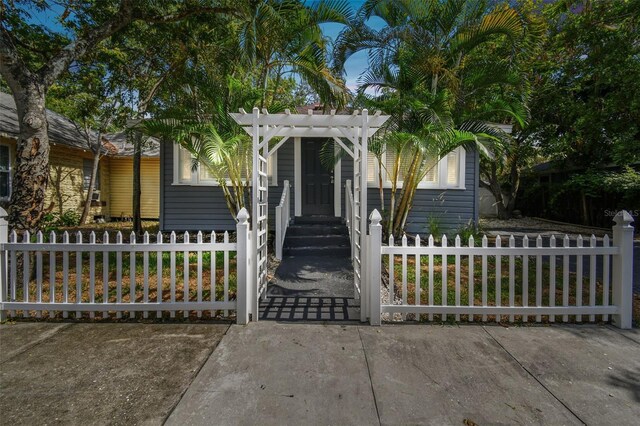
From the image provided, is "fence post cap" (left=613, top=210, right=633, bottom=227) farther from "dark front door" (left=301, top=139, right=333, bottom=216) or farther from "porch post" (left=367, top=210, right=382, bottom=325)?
Result: "dark front door" (left=301, top=139, right=333, bottom=216)

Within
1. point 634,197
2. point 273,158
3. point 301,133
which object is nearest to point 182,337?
point 301,133

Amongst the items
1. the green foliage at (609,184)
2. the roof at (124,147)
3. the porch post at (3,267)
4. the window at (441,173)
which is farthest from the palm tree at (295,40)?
the green foliage at (609,184)

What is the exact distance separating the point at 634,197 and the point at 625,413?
11.4 metres

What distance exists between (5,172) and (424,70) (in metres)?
11.5

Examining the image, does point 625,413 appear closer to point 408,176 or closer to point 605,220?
point 408,176

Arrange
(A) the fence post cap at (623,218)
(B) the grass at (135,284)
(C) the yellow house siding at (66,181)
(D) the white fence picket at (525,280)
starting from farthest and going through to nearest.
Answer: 1. (C) the yellow house siding at (66,181)
2. (B) the grass at (135,284)
3. (D) the white fence picket at (525,280)
4. (A) the fence post cap at (623,218)

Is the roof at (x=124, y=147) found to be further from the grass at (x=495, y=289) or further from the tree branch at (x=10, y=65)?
the grass at (x=495, y=289)

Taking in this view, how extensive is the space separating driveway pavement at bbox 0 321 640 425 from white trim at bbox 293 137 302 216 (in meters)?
5.28

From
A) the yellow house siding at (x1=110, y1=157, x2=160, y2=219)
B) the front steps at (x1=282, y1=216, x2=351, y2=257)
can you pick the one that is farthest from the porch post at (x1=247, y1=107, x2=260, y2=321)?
the yellow house siding at (x1=110, y1=157, x2=160, y2=219)

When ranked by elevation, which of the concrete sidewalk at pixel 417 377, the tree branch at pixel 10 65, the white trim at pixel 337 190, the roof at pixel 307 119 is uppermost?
the tree branch at pixel 10 65

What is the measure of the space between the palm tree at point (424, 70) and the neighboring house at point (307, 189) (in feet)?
6.35

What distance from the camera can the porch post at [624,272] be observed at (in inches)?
145

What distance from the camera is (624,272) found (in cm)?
370

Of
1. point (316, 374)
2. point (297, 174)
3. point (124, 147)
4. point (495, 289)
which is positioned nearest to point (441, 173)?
point (297, 174)
